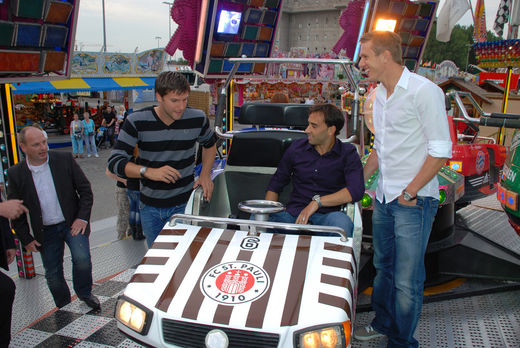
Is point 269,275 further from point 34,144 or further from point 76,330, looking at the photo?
point 34,144

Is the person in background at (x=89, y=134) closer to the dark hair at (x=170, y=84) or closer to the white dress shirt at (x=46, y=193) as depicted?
the white dress shirt at (x=46, y=193)

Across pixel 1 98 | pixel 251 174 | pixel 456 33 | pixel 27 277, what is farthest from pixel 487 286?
pixel 456 33

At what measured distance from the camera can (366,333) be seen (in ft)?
8.63

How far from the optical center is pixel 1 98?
144 inches

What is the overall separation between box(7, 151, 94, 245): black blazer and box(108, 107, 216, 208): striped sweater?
21.5 inches

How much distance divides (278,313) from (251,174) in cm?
161

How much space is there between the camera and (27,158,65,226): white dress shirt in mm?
2953

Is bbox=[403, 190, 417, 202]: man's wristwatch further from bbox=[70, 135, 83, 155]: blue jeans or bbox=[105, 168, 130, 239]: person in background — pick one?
bbox=[70, 135, 83, 155]: blue jeans

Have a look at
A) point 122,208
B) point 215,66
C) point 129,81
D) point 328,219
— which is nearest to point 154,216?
point 328,219

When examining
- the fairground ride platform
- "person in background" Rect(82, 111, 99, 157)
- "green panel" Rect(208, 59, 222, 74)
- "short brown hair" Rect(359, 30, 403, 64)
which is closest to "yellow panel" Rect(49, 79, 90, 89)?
"person in background" Rect(82, 111, 99, 157)

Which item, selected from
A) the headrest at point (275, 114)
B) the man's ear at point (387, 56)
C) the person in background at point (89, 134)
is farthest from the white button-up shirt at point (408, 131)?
the person in background at point (89, 134)

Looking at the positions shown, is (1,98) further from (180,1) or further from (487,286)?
(487,286)

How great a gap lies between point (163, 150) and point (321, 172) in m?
1.04

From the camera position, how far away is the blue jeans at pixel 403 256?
226 cm
